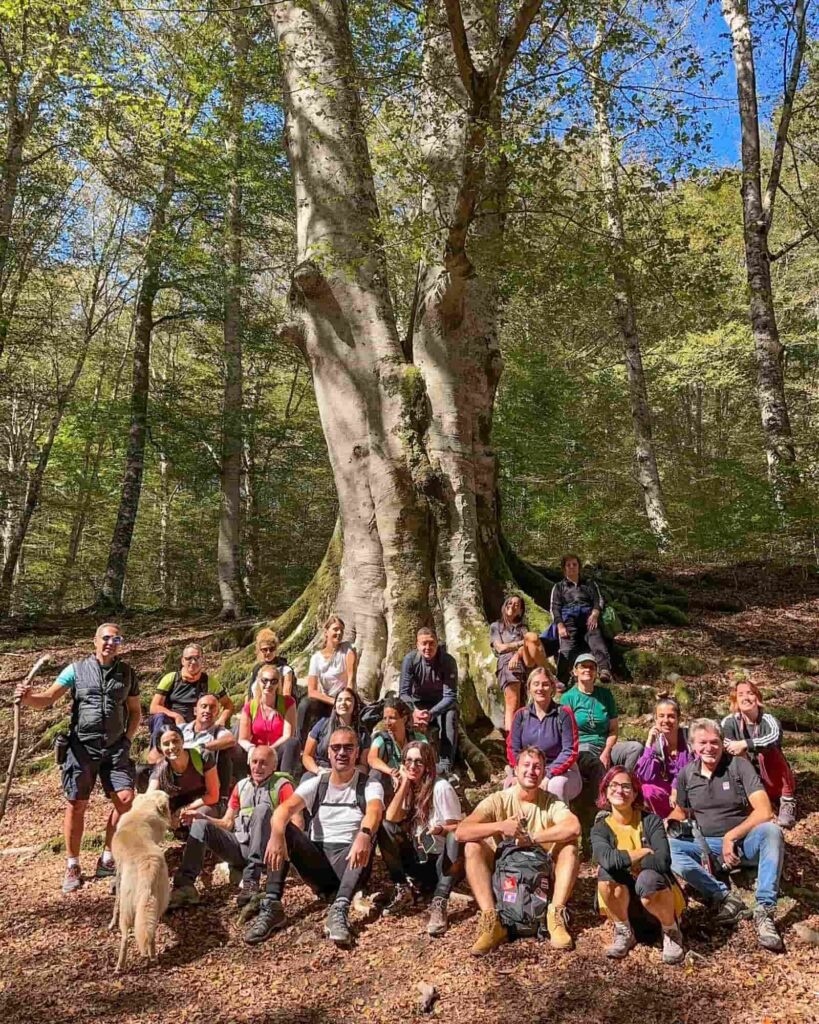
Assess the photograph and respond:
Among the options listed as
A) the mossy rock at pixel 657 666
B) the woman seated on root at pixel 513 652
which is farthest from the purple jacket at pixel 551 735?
the mossy rock at pixel 657 666

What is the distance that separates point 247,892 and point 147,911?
0.83 metres

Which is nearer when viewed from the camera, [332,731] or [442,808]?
[442,808]

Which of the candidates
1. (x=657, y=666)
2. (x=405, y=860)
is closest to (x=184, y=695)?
(x=405, y=860)

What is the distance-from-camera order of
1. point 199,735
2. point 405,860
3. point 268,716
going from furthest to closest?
point 268,716 < point 199,735 < point 405,860

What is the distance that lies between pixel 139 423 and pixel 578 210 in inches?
402

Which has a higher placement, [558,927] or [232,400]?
[232,400]

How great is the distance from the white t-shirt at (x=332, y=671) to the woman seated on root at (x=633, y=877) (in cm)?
260

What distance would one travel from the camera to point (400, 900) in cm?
448

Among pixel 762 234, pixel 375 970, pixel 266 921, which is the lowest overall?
pixel 375 970

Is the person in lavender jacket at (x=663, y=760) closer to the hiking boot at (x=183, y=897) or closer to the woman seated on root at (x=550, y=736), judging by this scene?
the woman seated on root at (x=550, y=736)

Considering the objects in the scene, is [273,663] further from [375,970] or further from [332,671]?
[375,970]

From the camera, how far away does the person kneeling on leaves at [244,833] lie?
4578mm

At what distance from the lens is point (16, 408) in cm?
1881

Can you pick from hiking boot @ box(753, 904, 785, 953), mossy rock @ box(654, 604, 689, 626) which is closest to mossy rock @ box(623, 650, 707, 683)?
mossy rock @ box(654, 604, 689, 626)
